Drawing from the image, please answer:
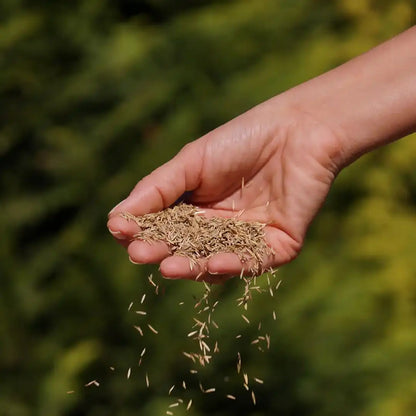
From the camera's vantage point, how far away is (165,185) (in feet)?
4.90

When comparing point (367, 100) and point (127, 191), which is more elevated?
point (367, 100)

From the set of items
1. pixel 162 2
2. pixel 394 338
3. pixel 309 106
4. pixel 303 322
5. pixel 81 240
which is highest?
pixel 162 2

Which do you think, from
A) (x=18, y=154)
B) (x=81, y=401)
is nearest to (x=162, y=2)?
(x=18, y=154)

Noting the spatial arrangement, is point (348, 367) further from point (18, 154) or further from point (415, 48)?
point (18, 154)

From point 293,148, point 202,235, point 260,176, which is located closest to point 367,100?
point 293,148

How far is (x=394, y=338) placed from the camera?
212 centimetres

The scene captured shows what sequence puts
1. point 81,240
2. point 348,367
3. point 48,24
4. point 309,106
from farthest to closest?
point 48,24 → point 81,240 → point 348,367 → point 309,106

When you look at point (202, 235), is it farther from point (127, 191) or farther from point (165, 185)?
point (127, 191)

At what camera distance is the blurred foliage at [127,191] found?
2.08m

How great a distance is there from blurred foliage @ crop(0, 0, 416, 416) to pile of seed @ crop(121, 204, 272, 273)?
627 mm

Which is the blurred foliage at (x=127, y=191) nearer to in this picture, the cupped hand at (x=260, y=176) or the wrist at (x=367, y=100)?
the cupped hand at (x=260, y=176)

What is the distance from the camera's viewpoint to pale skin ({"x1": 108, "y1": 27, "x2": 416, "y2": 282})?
5.06ft

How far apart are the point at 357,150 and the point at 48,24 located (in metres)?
1.38

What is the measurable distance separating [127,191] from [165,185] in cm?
80
